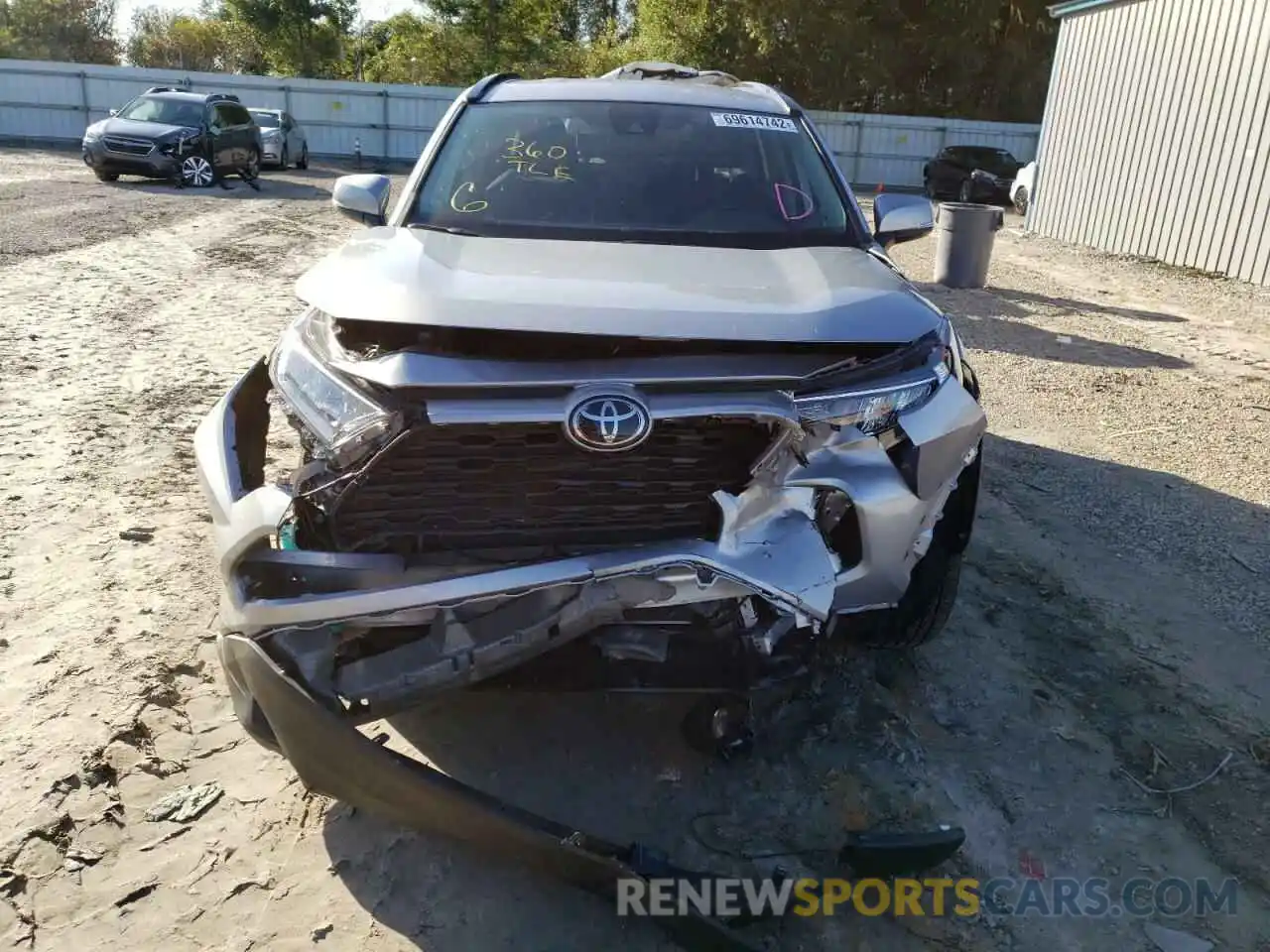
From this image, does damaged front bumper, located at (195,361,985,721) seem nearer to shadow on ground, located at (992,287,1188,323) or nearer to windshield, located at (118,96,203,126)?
shadow on ground, located at (992,287,1188,323)

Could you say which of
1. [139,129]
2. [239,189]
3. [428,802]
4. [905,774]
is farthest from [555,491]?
[239,189]

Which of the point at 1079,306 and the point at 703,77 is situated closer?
the point at 703,77

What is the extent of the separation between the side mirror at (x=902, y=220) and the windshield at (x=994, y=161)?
21.1 metres

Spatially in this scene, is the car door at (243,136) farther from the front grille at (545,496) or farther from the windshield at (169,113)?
the front grille at (545,496)

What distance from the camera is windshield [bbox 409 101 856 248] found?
340 centimetres

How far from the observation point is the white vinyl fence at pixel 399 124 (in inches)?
1065

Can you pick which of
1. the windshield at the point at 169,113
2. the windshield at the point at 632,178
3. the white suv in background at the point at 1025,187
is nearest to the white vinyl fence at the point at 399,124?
the white suv in background at the point at 1025,187

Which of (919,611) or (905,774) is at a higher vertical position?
(919,611)

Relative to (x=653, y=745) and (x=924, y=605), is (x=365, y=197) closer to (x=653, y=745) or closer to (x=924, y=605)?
(x=653, y=745)

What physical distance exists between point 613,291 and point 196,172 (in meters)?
16.9

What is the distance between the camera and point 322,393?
91.3 inches

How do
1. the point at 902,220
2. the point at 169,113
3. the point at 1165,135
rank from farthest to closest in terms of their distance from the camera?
the point at 169,113, the point at 1165,135, the point at 902,220

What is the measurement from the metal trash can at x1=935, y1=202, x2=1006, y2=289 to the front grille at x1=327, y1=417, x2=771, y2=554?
31.0ft

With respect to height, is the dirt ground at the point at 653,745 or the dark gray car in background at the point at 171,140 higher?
the dark gray car in background at the point at 171,140
